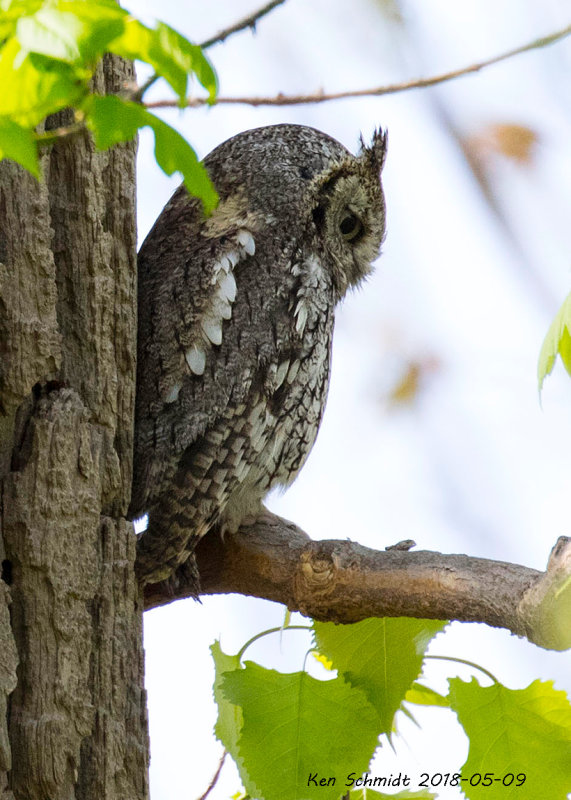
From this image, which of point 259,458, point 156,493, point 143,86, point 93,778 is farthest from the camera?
point 259,458

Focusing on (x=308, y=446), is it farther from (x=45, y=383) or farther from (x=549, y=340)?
Answer: (x=549, y=340)

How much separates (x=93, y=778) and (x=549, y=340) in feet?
3.44

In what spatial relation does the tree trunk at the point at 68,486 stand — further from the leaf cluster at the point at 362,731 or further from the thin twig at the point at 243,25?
the thin twig at the point at 243,25

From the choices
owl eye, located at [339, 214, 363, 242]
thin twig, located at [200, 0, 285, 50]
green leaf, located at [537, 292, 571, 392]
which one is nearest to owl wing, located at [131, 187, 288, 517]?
owl eye, located at [339, 214, 363, 242]

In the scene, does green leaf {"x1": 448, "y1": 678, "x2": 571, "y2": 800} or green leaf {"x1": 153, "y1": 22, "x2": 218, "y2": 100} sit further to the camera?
green leaf {"x1": 448, "y1": 678, "x2": 571, "y2": 800}

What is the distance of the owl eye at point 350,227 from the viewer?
2.42m

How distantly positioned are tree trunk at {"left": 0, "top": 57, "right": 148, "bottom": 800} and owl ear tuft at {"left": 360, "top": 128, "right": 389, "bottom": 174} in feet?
2.79

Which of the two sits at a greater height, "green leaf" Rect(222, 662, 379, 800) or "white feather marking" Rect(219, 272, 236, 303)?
"white feather marking" Rect(219, 272, 236, 303)

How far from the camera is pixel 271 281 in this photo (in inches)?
80.3

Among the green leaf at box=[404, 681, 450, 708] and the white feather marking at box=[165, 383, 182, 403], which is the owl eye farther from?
the green leaf at box=[404, 681, 450, 708]

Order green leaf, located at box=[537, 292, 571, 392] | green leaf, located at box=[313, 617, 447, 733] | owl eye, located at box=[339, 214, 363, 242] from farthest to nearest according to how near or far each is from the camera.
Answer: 1. owl eye, located at box=[339, 214, 363, 242]
2. green leaf, located at box=[313, 617, 447, 733]
3. green leaf, located at box=[537, 292, 571, 392]

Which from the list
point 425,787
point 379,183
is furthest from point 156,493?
point 379,183

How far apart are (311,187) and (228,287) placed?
1.33 ft

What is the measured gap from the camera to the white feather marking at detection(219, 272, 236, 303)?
76.6 inches
